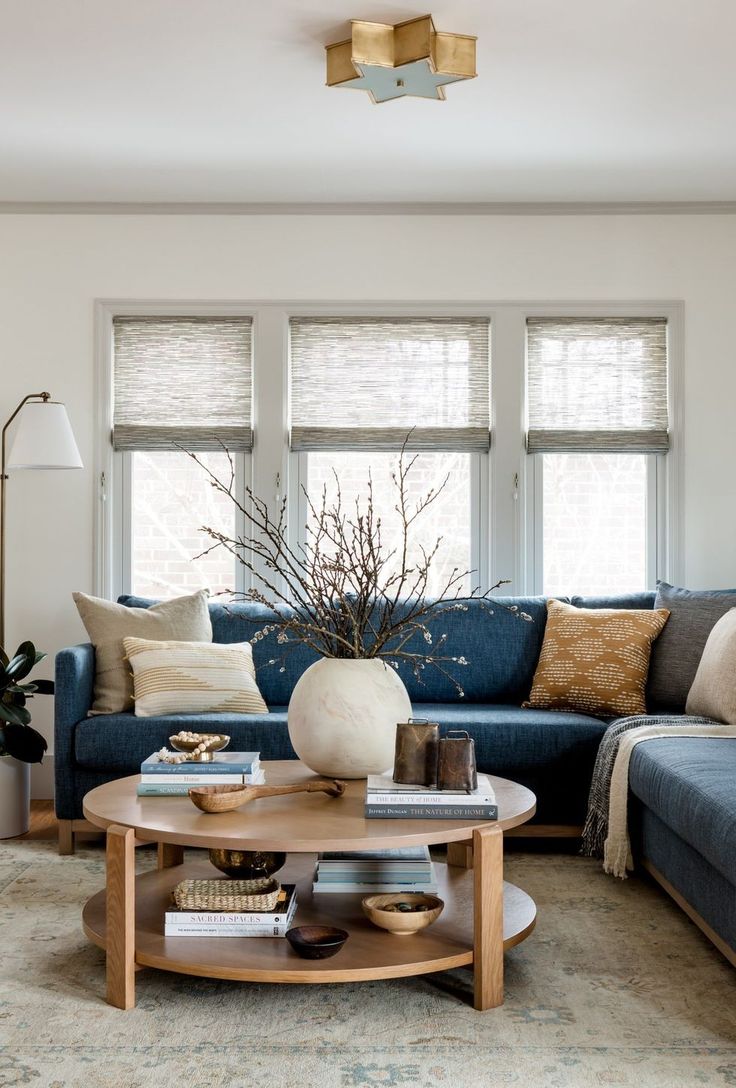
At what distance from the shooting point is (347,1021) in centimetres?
231

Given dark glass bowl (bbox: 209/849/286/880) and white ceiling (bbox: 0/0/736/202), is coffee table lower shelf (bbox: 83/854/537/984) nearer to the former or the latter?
dark glass bowl (bbox: 209/849/286/880)

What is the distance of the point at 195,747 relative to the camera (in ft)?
9.42

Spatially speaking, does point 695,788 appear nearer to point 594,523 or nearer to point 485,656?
point 485,656

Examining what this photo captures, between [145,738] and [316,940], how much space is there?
5.00 feet

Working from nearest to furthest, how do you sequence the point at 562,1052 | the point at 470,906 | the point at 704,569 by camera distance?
the point at 562,1052
the point at 470,906
the point at 704,569

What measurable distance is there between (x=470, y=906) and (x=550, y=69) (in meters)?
2.66

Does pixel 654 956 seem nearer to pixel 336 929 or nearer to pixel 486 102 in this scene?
pixel 336 929

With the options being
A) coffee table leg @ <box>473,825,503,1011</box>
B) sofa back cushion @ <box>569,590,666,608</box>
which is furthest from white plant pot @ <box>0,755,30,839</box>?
sofa back cushion @ <box>569,590,666,608</box>

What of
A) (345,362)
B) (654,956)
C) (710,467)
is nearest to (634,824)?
(654,956)

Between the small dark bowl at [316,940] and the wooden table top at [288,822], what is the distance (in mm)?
204

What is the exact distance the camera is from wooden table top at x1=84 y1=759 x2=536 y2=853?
7.49ft

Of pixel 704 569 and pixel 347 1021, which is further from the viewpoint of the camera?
pixel 704 569

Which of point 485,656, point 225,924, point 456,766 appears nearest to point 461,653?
point 485,656

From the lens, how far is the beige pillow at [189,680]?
12.6 feet
